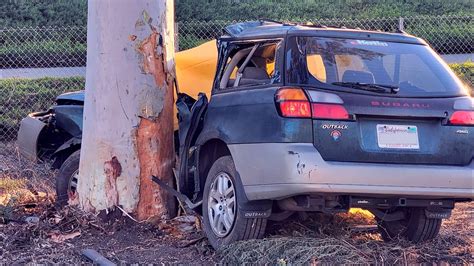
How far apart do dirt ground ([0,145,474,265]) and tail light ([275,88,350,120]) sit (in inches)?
39.9

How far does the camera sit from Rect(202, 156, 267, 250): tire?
5348 mm

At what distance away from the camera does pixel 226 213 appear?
5590 mm

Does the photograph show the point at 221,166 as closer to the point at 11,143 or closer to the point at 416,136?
the point at 416,136

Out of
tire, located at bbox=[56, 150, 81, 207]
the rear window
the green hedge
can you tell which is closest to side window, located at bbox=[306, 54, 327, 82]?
the rear window

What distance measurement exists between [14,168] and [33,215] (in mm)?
2748

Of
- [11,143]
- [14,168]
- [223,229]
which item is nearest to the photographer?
[223,229]

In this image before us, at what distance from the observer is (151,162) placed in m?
6.66

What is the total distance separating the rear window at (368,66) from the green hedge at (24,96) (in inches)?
294

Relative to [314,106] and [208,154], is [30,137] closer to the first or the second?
[208,154]

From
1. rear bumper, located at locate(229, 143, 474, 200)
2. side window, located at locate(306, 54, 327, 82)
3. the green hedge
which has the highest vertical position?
side window, located at locate(306, 54, 327, 82)

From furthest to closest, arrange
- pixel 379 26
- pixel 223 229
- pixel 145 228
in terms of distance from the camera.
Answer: pixel 379 26 < pixel 145 228 < pixel 223 229

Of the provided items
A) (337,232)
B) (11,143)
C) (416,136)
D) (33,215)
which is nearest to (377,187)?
(416,136)

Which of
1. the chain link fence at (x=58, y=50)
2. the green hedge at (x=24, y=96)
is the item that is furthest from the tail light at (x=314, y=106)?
the green hedge at (x=24, y=96)

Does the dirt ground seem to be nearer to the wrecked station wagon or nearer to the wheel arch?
the wrecked station wagon
